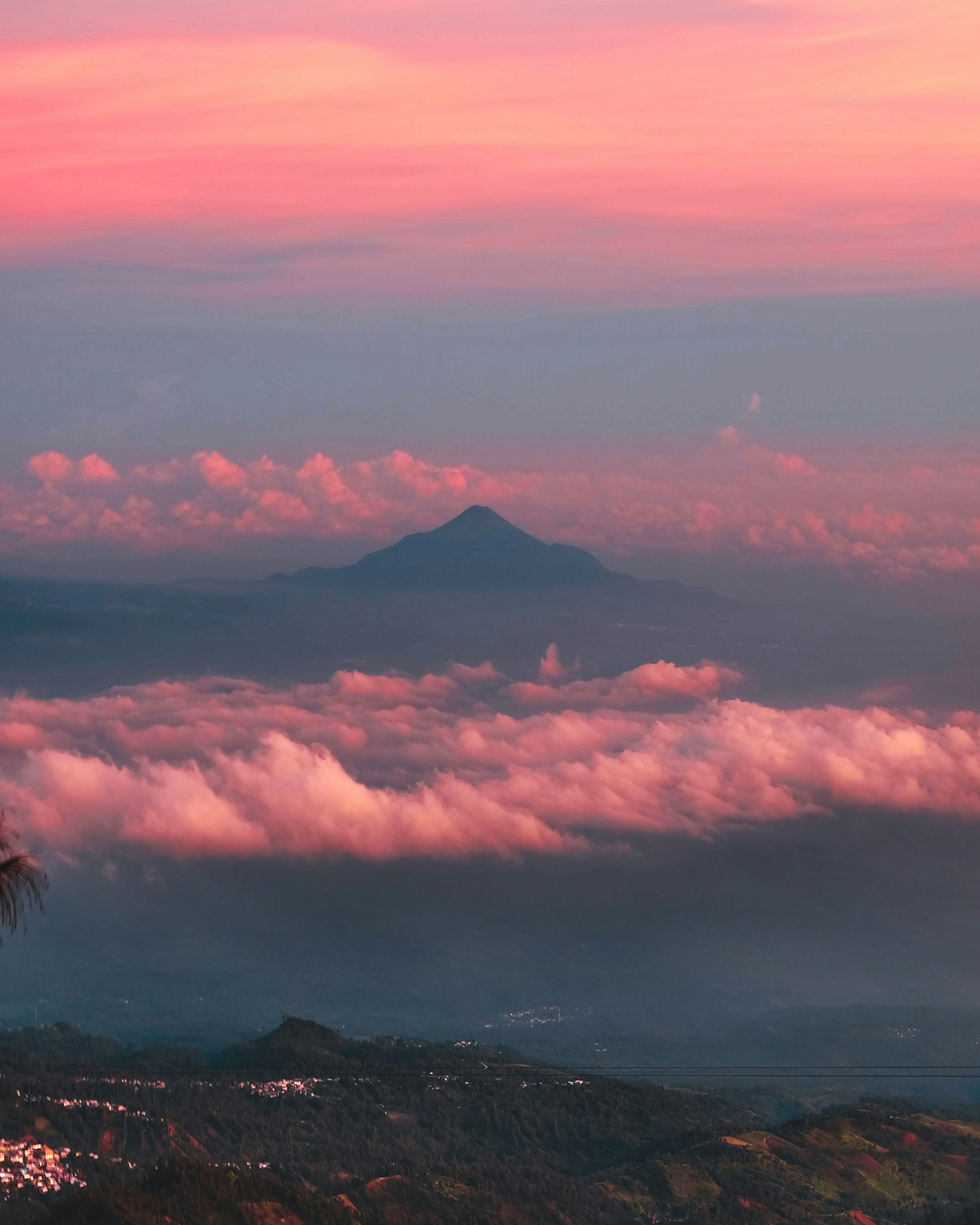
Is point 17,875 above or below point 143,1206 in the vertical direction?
above

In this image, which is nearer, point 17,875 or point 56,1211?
point 17,875

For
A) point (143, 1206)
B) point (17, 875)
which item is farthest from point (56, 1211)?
point (17, 875)

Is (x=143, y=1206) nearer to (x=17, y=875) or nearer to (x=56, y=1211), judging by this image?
(x=56, y=1211)

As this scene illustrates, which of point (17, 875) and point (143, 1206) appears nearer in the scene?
point (17, 875)

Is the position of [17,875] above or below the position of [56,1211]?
above
